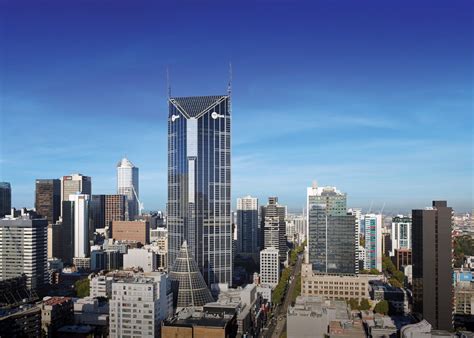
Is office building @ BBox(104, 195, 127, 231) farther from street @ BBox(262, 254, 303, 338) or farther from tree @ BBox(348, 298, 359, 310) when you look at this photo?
tree @ BBox(348, 298, 359, 310)

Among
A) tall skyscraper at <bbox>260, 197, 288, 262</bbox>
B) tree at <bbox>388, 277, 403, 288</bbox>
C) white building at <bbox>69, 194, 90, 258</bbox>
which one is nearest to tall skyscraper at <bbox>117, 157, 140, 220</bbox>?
white building at <bbox>69, 194, 90, 258</bbox>

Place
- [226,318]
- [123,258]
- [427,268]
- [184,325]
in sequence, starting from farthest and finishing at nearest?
[123,258] < [427,268] < [226,318] < [184,325]

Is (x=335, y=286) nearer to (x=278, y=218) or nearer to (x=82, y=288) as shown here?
(x=82, y=288)

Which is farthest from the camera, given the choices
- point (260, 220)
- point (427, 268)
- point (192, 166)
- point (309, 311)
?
point (260, 220)

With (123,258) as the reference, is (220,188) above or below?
above

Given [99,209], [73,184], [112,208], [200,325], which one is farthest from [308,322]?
[73,184]

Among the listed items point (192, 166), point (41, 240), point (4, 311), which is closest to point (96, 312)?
point (4, 311)

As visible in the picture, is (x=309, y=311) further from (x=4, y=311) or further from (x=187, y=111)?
(x=187, y=111)
